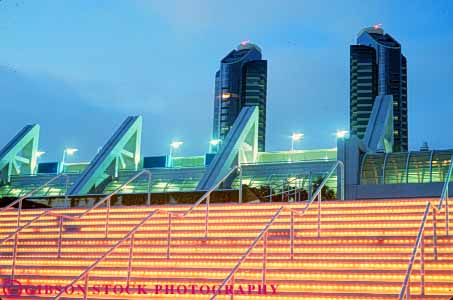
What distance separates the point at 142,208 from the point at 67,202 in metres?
5.97

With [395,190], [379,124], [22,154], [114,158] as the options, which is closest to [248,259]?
[395,190]

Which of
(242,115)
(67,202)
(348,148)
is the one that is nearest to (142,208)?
(67,202)

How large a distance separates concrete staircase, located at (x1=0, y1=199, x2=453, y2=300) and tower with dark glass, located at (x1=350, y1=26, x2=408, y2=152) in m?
124

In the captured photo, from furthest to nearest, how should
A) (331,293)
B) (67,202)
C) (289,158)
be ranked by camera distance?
(289,158), (67,202), (331,293)

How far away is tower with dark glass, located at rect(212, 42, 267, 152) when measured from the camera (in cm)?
15188

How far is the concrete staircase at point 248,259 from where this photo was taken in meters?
9.48

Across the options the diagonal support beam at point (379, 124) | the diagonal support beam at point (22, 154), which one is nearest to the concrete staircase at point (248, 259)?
the diagonal support beam at point (379, 124)

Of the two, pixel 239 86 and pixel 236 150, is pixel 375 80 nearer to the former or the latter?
pixel 239 86

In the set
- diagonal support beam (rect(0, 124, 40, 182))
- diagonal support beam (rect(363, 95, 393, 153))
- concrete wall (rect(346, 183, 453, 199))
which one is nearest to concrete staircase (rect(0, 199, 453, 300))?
concrete wall (rect(346, 183, 453, 199))

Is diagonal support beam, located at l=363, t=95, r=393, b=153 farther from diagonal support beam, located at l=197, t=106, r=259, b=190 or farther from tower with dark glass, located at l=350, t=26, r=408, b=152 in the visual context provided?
tower with dark glass, located at l=350, t=26, r=408, b=152

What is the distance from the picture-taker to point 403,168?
28.8 m

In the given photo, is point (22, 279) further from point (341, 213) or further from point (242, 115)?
point (242, 115)

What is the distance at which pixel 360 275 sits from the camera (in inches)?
376

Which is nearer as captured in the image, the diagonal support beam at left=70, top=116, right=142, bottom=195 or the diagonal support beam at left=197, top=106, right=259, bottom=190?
the diagonal support beam at left=197, top=106, right=259, bottom=190
